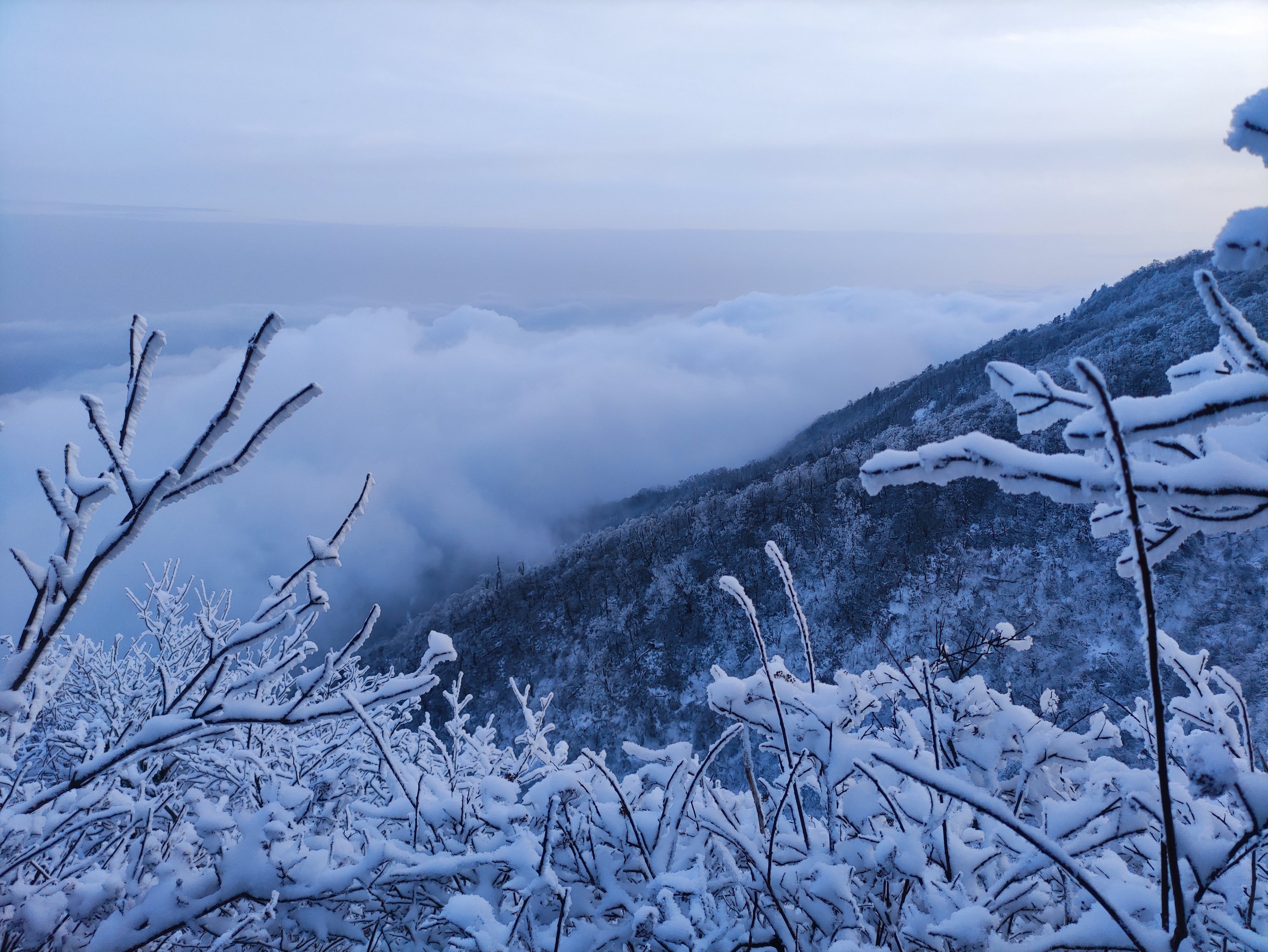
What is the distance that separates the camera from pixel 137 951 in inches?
60.5

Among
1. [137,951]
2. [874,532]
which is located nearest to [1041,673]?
[874,532]

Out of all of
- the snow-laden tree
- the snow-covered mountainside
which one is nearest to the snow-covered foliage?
the snow-laden tree

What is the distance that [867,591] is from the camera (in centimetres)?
2102

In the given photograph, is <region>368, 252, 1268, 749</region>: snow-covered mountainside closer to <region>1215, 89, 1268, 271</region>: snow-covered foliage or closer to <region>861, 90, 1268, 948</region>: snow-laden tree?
<region>861, 90, 1268, 948</region>: snow-laden tree

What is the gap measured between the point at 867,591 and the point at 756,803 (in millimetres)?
20700

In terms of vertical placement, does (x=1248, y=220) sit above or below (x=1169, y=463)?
above

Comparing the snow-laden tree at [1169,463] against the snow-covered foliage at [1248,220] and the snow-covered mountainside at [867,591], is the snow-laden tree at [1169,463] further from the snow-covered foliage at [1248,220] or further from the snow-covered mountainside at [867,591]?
the snow-covered mountainside at [867,591]

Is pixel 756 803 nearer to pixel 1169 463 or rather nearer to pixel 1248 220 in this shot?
pixel 1169 463

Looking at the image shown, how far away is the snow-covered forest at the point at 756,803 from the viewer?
3.10ft

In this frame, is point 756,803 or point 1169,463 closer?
point 1169,463

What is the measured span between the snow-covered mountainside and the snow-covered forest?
14356mm

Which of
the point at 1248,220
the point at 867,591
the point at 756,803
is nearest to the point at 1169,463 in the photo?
the point at 1248,220

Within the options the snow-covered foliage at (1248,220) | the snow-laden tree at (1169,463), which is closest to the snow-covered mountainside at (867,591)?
the snow-laden tree at (1169,463)

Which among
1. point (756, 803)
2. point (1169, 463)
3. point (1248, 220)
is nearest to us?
point (1248, 220)
